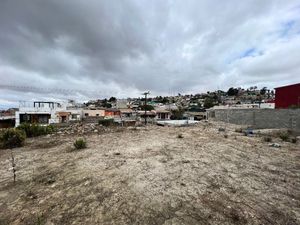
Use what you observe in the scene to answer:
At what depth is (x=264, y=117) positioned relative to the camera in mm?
24125

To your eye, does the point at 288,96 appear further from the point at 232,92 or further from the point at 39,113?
the point at 232,92

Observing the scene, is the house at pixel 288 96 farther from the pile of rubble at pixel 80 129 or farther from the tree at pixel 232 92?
the tree at pixel 232 92

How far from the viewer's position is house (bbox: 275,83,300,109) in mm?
26525

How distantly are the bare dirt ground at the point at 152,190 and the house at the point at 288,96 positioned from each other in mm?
22476

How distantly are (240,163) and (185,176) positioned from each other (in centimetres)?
286

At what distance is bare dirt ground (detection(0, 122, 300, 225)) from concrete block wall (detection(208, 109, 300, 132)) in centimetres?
1450

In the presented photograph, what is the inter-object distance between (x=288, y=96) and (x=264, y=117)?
7.15 meters

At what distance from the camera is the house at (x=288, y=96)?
87.0 feet

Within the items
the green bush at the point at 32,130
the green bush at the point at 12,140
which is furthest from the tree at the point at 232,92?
the green bush at the point at 12,140

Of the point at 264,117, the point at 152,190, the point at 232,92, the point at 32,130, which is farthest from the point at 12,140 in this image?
the point at 232,92

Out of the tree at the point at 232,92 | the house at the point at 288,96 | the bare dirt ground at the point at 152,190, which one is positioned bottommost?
the bare dirt ground at the point at 152,190

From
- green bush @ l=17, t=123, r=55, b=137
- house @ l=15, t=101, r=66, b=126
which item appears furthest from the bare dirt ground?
house @ l=15, t=101, r=66, b=126

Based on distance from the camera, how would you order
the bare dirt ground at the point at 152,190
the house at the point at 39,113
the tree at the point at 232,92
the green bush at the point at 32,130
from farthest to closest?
1. the tree at the point at 232,92
2. the house at the point at 39,113
3. the green bush at the point at 32,130
4. the bare dirt ground at the point at 152,190

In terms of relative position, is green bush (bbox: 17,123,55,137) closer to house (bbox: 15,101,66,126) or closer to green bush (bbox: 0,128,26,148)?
green bush (bbox: 0,128,26,148)
